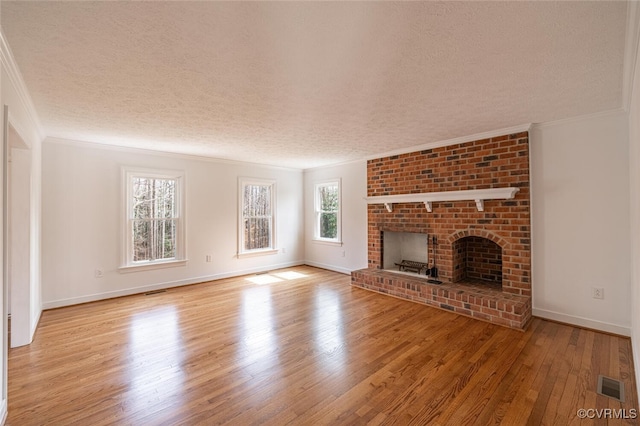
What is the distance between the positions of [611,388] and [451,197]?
2.48 m

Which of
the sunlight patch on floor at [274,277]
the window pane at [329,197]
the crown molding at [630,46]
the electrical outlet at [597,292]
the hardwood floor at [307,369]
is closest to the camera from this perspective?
the crown molding at [630,46]

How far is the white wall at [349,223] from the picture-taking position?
5.61 metres

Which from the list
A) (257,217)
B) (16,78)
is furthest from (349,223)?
(16,78)

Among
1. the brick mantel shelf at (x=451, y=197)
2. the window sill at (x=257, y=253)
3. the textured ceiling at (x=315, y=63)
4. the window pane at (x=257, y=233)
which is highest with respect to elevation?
the textured ceiling at (x=315, y=63)

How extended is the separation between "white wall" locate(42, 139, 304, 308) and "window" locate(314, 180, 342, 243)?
1811 millimetres

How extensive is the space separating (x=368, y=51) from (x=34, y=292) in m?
4.36

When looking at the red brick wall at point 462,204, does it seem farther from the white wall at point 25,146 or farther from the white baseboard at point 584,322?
the white wall at point 25,146

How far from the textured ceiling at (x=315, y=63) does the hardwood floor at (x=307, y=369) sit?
239cm

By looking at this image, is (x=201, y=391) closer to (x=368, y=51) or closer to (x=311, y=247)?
(x=368, y=51)

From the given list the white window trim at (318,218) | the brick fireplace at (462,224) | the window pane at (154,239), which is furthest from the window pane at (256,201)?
the brick fireplace at (462,224)

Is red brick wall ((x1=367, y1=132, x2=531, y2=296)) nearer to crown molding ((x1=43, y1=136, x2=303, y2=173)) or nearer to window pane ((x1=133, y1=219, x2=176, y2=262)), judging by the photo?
crown molding ((x1=43, y1=136, x2=303, y2=173))

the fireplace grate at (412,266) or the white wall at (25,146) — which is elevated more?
the white wall at (25,146)

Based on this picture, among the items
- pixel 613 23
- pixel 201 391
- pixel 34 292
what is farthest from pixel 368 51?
pixel 34 292

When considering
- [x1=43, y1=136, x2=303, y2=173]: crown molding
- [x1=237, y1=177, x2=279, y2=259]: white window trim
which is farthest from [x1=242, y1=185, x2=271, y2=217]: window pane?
[x1=43, y1=136, x2=303, y2=173]: crown molding
